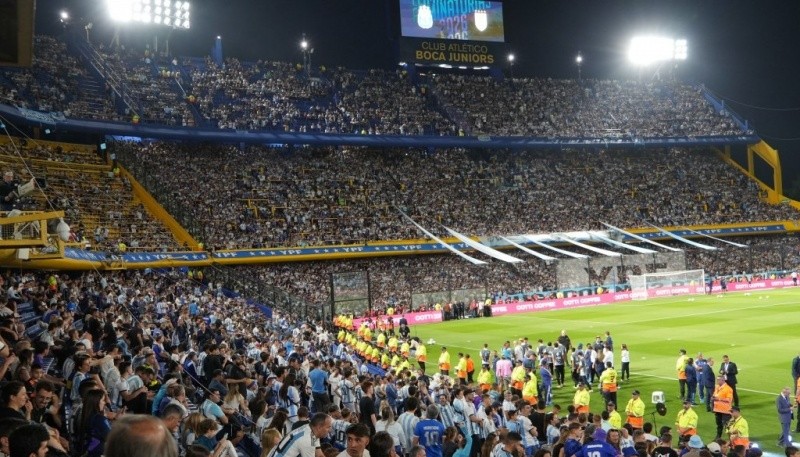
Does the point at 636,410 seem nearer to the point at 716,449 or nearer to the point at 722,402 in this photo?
the point at 722,402

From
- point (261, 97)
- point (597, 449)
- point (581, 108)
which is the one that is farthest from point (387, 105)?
point (597, 449)

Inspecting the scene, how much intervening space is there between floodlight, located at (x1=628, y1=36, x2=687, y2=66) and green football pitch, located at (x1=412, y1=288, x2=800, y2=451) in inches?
1248

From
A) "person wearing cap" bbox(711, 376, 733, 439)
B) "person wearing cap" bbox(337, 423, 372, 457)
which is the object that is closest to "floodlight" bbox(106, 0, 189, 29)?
"person wearing cap" bbox(711, 376, 733, 439)

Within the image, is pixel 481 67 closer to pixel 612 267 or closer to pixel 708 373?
pixel 612 267

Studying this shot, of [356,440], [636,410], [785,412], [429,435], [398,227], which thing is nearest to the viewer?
[356,440]

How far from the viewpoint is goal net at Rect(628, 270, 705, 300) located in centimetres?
5291

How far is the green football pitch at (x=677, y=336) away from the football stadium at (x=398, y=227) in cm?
22

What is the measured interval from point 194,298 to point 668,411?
1869cm

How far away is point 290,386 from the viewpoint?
542 inches

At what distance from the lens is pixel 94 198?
41594 mm

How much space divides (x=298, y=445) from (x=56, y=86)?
44762mm

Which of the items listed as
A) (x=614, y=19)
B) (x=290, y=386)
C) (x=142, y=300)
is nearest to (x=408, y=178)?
(x=614, y=19)

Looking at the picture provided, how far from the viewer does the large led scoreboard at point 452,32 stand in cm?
6431

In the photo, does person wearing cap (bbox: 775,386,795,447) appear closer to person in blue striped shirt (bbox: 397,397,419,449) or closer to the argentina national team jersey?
person in blue striped shirt (bbox: 397,397,419,449)
